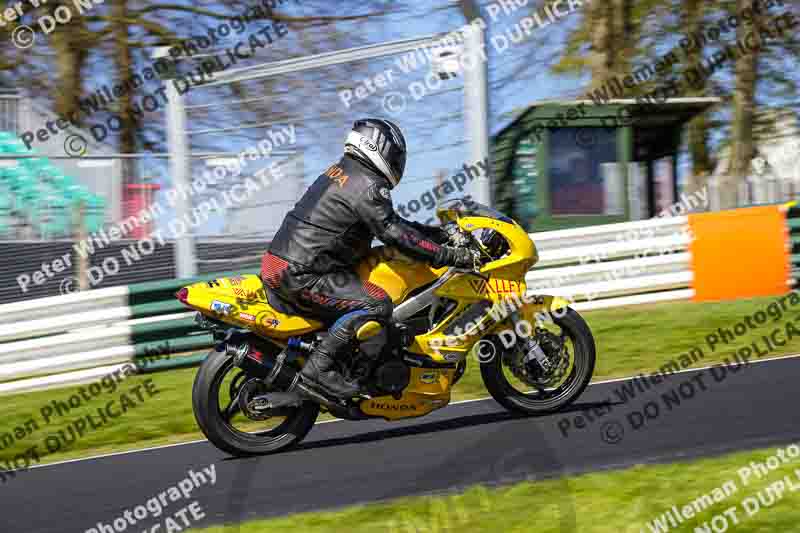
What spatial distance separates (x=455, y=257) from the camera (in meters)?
6.18

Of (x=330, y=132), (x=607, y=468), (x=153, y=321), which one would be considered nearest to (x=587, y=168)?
(x=330, y=132)

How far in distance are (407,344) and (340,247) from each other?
77 centimetres

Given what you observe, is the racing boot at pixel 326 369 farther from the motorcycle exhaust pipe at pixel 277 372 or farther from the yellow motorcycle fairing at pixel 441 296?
the yellow motorcycle fairing at pixel 441 296

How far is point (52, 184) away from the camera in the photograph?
453 inches

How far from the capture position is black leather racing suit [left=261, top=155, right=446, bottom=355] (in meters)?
6.08

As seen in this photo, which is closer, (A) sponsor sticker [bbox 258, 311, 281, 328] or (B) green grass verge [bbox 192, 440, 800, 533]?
(B) green grass verge [bbox 192, 440, 800, 533]

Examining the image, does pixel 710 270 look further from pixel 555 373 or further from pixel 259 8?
pixel 259 8

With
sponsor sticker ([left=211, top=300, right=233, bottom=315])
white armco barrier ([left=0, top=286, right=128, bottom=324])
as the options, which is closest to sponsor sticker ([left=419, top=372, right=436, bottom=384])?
sponsor sticker ([left=211, top=300, right=233, bottom=315])

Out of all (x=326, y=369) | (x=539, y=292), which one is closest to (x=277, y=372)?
Result: (x=326, y=369)

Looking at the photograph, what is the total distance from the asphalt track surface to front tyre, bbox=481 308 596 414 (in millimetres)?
117

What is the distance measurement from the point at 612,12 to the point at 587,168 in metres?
3.21

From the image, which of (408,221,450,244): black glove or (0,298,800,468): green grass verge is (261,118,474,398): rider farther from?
(0,298,800,468): green grass verge

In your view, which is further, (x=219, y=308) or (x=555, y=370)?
(x=555, y=370)

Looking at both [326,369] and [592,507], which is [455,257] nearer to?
[326,369]
